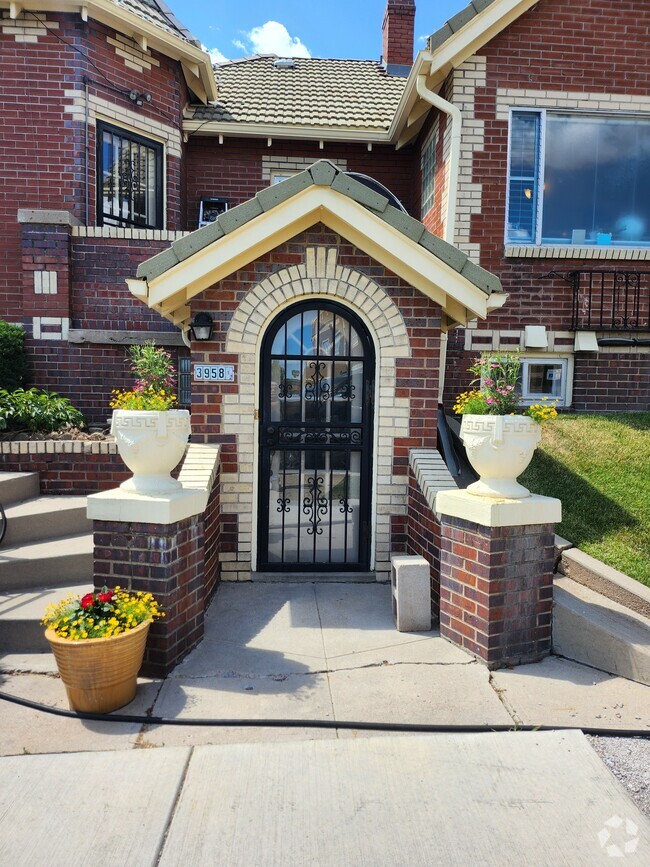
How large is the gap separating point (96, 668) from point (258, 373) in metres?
2.84

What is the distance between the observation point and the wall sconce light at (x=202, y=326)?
5.36m

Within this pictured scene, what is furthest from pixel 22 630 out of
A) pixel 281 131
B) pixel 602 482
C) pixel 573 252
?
pixel 281 131

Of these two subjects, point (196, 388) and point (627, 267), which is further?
point (627, 267)

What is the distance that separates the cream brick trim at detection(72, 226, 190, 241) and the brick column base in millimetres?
5255

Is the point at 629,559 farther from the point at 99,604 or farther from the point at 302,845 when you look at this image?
the point at 99,604

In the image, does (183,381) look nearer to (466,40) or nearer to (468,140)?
(468,140)

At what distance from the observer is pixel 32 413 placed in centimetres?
664

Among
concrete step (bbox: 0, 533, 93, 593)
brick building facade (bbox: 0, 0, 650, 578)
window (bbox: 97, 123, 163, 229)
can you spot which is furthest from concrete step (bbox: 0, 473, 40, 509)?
window (bbox: 97, 123, 163, 229)

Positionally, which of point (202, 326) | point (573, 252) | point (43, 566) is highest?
point (573, 252)

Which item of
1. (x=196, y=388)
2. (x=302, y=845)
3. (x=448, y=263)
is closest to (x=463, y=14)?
(x=448, y=263)

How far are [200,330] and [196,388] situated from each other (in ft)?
1.69

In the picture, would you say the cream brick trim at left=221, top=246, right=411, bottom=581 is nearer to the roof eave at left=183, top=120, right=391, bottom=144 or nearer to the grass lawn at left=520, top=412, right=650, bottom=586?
the grass lawn at left=520, top=412, right=650, bottom=586

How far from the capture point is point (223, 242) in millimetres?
4961

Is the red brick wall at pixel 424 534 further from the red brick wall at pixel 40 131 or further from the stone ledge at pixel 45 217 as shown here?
the red brick wall at pixel 40 131
